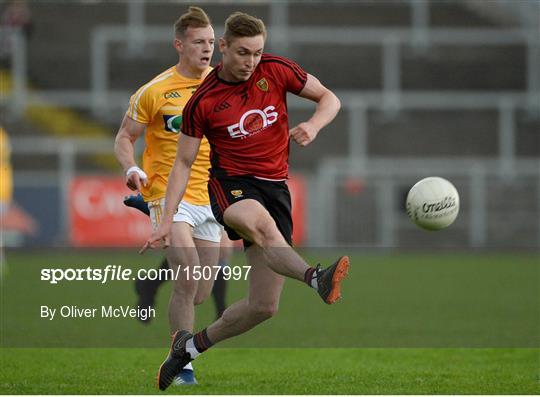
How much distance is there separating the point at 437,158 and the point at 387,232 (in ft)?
11.2

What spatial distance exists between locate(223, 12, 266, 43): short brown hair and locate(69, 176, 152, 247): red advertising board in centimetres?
1598

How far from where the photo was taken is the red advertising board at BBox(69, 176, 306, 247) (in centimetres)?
2273

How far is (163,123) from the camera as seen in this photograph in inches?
332

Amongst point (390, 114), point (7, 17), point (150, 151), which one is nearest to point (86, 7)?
point (7, 17)

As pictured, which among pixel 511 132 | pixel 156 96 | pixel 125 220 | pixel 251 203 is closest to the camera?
pixel 251 203

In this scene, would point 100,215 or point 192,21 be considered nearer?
point 192,21

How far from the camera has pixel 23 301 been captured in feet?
43.4

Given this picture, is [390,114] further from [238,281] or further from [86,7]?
[238,281]

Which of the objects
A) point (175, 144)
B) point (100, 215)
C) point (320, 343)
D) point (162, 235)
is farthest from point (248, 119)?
point (100, 215)

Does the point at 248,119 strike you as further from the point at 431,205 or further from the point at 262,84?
the point at 431,205

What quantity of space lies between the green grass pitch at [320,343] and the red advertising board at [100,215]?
5.90 metres

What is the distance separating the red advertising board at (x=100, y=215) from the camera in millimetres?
22734

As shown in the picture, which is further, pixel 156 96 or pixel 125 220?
pixel 125 220

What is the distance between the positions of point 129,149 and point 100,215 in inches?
577
